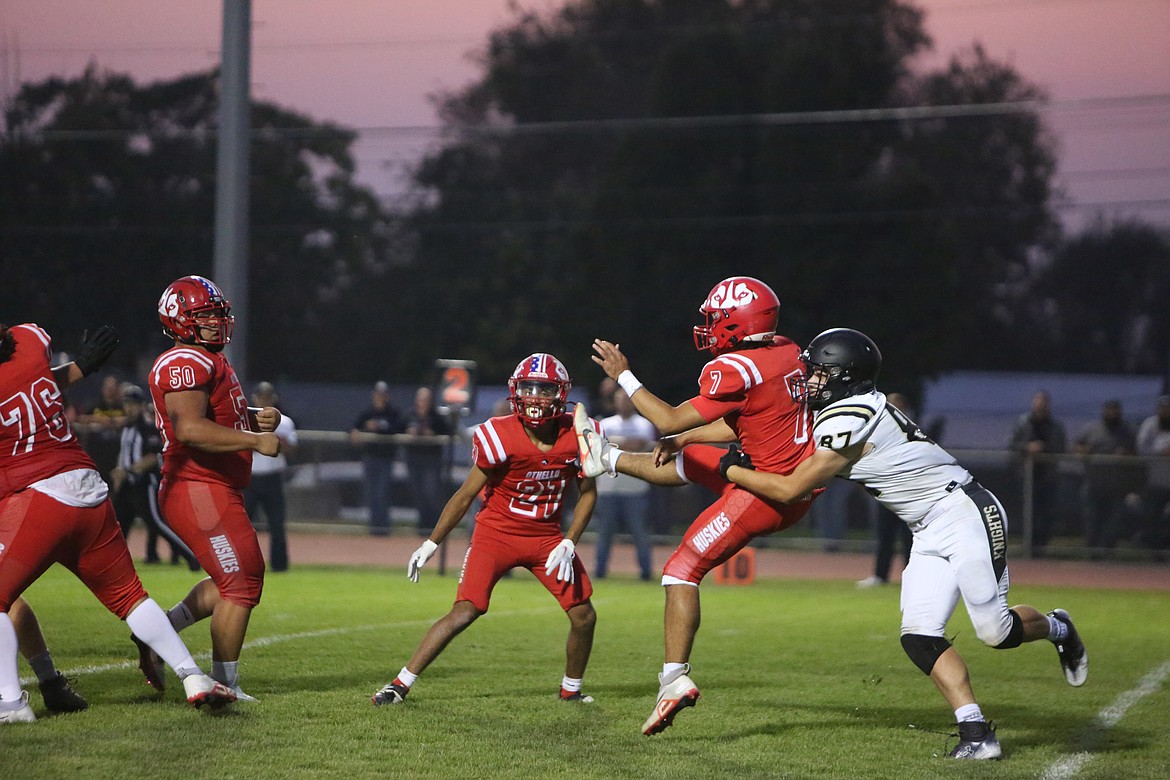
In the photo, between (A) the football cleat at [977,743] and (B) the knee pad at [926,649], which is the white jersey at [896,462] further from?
(A) the football cleat at [977,743]

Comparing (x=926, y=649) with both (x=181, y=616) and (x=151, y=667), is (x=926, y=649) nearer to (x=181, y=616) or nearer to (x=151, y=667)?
(x=181, y=616)

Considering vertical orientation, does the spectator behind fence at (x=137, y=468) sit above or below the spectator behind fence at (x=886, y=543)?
above

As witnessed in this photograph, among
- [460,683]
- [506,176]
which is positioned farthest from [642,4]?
[460,683]

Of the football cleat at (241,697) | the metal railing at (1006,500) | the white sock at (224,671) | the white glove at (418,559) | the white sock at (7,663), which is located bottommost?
the metal railing at (1006,500)

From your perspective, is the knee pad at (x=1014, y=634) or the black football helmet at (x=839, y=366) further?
the knee pad at (x=1014, y=634)

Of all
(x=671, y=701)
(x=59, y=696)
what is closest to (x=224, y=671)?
(x=59, y=696)

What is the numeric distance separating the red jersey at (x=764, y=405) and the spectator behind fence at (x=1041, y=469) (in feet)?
40.0

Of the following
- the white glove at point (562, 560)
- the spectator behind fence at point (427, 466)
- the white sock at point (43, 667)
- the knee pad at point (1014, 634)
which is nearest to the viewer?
the knee pad at point (1014, 634)

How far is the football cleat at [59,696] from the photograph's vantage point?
7043 mm

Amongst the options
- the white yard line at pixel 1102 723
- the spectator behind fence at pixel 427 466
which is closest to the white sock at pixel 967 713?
the white yard line at pixel 1102 723

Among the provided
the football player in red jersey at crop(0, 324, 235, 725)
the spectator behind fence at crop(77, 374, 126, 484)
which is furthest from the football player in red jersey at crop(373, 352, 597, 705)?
the spectator behind fence at crop(77, 374, 126, 484)

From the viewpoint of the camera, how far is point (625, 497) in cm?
1591

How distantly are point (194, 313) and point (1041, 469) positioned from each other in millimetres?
14211

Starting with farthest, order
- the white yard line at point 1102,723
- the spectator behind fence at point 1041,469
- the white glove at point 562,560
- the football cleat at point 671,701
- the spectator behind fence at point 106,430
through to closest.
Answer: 1. the spectator behind fence at point 106,430
2. the spectator behind fence at point 1041,469
3. the white glove at point 562,560
4. the football cleat at point 671,701
5. the white yard line at point 1102,723
